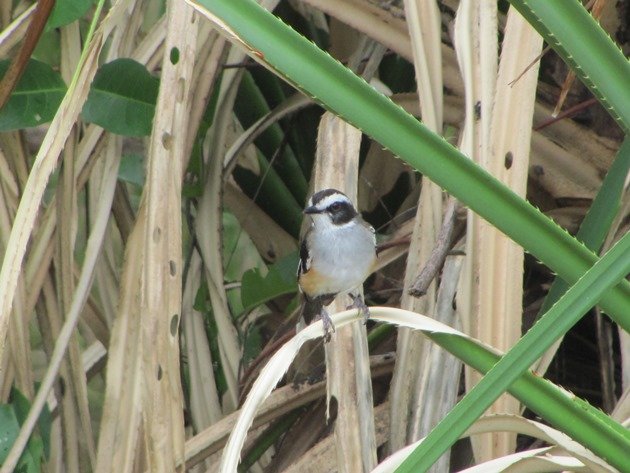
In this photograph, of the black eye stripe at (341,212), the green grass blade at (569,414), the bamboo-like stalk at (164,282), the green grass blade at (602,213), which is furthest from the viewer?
the black eye stripe at (341,212)

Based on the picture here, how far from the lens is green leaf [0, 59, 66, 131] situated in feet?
7.85

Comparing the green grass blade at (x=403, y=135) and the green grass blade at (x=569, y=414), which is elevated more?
the green grass blade at (x=403, y=135)

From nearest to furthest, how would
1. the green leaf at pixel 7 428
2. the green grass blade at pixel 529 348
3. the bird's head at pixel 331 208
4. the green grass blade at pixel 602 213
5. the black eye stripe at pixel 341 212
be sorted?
the green grass blade at pixel 529 348 → the green grass blade at pixel 602 213 → the green leaf at pixel 7 428 → the bird's head at pixel 331 208 → the black eye stripe at pixel 341 212

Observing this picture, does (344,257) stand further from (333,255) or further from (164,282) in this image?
(164,282)

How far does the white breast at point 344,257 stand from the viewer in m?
2.75

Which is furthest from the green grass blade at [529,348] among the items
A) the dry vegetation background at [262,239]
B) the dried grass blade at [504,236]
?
the dried grass blade at [504,236]

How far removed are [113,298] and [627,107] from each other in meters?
1.77

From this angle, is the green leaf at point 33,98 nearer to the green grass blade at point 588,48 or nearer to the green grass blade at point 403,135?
the green grass blade at point 403,135

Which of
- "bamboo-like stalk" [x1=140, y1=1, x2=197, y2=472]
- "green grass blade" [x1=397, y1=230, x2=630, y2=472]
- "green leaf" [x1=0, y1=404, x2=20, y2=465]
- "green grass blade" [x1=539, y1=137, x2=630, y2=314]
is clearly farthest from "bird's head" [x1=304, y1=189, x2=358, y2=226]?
"green grass blade" [x1=397, y1=230, x2=630, y2=472]

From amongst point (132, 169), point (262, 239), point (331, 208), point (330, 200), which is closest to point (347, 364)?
point (330, 200)

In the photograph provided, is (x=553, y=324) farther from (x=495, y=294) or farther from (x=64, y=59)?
(x=64, y=59)

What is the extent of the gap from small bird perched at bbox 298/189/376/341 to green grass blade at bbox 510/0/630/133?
4.22ft

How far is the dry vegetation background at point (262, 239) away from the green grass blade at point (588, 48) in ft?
1.80

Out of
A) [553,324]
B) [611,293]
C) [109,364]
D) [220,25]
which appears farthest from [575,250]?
[109,364]
